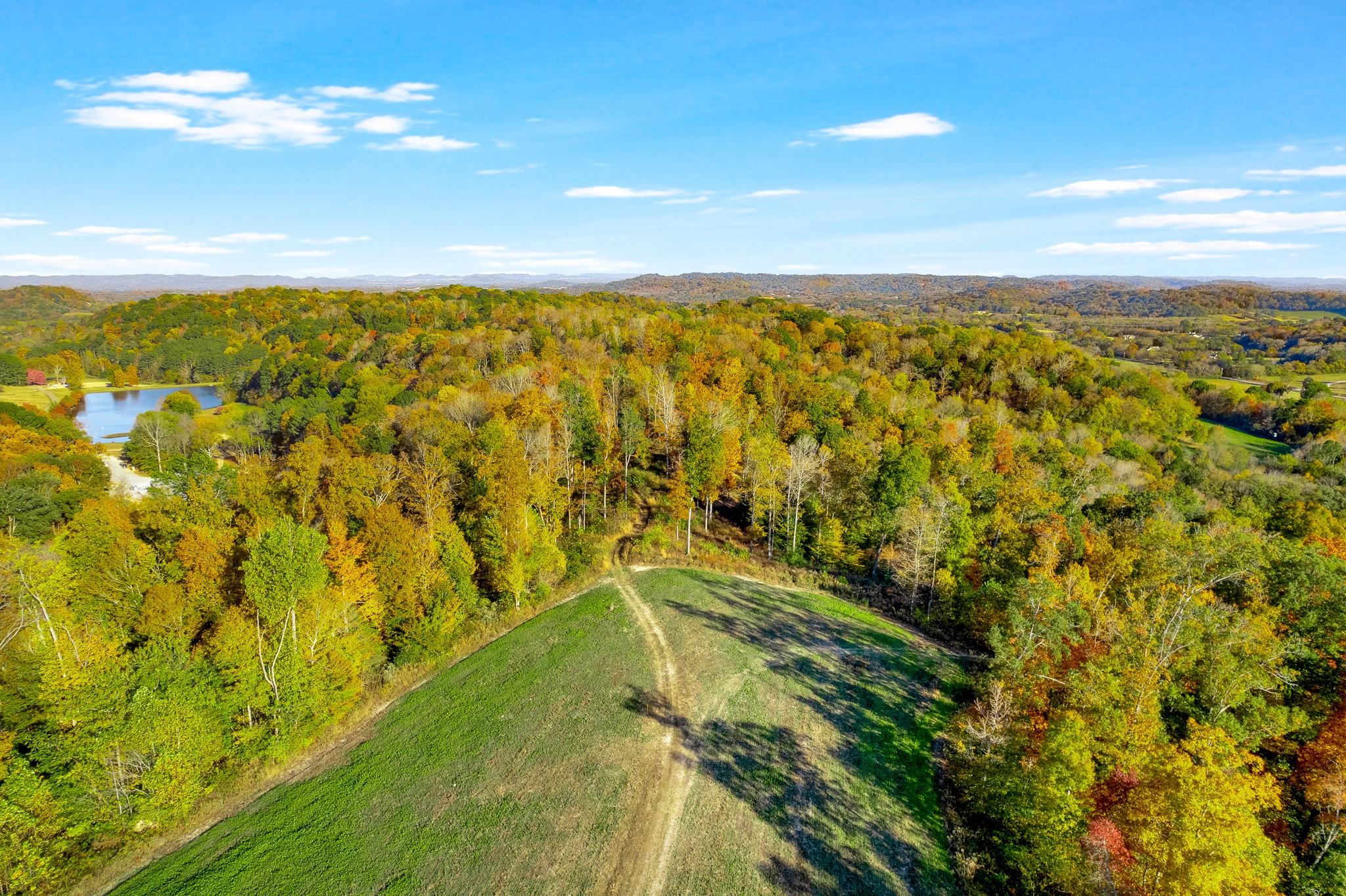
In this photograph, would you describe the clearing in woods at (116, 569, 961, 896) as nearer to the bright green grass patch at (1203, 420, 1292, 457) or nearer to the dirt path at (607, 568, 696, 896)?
the dirt path at (607, 568, 696, 896)

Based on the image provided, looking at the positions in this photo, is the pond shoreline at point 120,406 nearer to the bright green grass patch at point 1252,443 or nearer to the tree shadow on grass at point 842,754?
the tree shadow on grass at point 842,754

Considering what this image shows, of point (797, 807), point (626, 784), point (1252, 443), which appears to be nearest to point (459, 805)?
point (626, 784)

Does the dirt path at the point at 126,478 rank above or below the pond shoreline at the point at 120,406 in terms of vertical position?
below

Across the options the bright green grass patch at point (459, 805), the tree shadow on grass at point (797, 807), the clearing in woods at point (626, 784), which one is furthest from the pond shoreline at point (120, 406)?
the tree shadow on grass at point (797, 807)

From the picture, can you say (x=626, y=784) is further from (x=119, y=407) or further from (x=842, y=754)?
(x=119, y=407)

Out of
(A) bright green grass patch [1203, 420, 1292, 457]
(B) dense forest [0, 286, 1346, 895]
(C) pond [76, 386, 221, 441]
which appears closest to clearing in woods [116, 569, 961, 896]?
(B) dense forest [0, 286, 1346, 895]

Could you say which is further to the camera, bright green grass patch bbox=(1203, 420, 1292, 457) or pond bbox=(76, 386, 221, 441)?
pond bbox=(76, 386, 221, 441)
